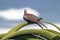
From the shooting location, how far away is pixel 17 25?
21.7 m

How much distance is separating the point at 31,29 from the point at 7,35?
6.60 feet

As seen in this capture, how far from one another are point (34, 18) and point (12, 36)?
2926 millimetres

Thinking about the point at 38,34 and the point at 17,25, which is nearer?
the point at 38,34

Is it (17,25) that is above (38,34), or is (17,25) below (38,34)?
above

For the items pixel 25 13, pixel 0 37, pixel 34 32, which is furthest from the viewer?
pixel 0 37

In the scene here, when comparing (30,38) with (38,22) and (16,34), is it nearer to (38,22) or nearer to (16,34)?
(16,34)

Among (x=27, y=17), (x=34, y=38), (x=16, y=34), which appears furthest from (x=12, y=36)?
(x=27, y=17)

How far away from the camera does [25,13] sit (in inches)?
659

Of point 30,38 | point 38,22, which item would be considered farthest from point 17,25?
point 38,22

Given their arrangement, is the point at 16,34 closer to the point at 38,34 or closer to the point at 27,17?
the point at 38,34

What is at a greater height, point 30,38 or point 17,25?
point 17,25

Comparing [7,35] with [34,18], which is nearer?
[34,18]

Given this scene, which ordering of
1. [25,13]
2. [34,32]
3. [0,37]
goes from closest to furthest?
1. [25,13]
2. [34,32]
3. [0,37]

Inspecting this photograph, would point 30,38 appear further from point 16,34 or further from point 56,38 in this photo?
point 56,38
